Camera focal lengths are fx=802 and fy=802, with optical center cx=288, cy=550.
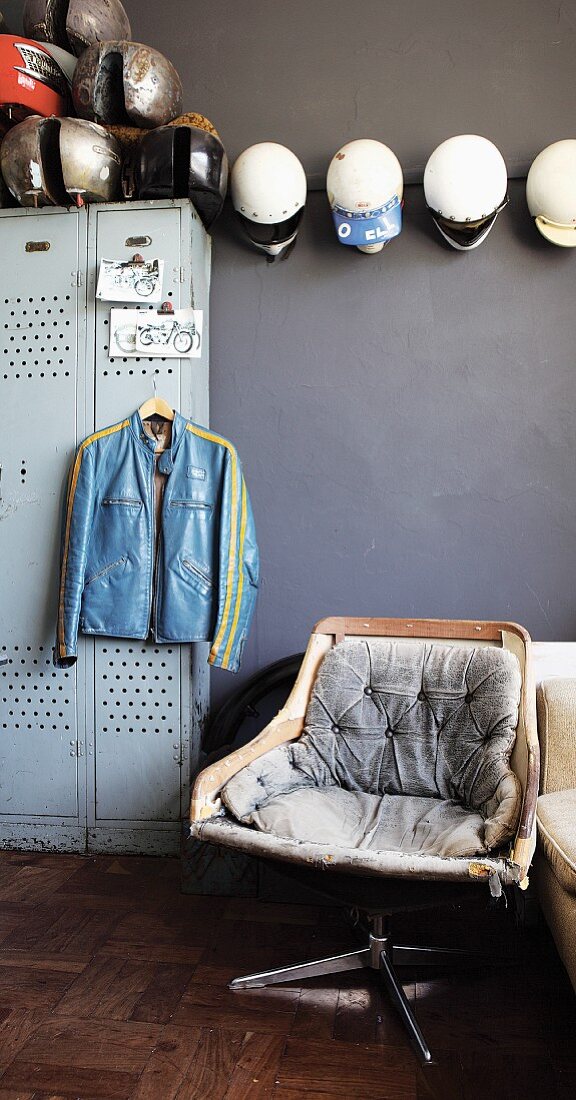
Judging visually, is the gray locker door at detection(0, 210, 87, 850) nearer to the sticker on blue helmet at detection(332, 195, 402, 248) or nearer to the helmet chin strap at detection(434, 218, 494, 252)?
the sticker on blue helmet at detection(332, 195, 402, 248)

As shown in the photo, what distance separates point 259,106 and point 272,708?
2234 millimetres

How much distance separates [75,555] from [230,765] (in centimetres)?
101

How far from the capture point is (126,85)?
2.63 metres

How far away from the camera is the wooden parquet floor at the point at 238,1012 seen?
1659 mm

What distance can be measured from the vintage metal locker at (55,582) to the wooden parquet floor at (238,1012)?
36 cm

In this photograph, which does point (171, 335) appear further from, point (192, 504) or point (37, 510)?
point (37, 510)

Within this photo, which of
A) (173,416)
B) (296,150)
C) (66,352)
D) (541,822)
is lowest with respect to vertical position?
(541,822)

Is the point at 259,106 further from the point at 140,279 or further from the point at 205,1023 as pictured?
the point at 205,1023

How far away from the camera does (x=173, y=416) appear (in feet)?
8.85

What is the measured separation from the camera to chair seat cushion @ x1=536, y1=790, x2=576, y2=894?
1.75m

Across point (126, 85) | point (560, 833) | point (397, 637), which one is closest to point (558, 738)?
point (560, 833)

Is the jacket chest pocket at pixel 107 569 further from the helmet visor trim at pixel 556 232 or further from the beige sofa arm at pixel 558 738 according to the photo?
the helmet visor trim at pixel 556 232

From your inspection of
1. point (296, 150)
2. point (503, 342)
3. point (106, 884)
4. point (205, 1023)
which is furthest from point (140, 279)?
point (205, 1023)

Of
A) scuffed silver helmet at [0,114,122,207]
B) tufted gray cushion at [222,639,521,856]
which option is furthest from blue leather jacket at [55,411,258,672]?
scuffed silver helmet at [0,114,122,207]
